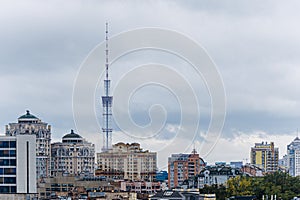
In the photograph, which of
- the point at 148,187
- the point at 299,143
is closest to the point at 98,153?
the point at 148,187

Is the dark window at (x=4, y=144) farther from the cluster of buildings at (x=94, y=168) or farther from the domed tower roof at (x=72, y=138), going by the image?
the domed tower roof at (x=72, y=138)

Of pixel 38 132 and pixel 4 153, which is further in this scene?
pixel 38 132

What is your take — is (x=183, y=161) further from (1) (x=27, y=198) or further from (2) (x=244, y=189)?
→ (1) (x=27, y=198)

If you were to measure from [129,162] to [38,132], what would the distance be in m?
13.4

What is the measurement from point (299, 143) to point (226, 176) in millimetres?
86496

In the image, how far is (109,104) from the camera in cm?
9944

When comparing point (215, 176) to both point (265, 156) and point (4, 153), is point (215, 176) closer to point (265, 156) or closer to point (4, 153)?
point (4, 153)

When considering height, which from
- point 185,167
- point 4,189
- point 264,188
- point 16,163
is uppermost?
point 16,163

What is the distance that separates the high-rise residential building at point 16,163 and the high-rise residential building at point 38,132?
3708cm

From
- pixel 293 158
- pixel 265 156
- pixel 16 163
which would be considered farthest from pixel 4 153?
pixel 293 158

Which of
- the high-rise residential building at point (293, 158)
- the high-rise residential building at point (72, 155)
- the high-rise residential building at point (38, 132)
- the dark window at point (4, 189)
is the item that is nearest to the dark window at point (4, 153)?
the dark window at point (4, 189)

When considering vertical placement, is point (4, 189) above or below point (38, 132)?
below

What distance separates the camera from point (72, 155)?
94938 millimetres

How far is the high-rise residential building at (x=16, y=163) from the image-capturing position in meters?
45.7
